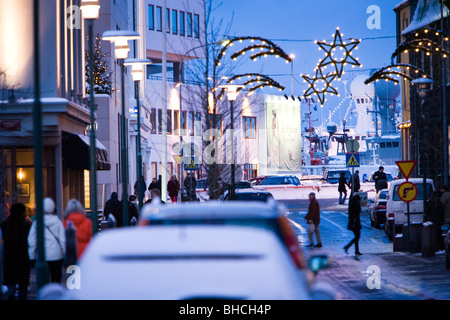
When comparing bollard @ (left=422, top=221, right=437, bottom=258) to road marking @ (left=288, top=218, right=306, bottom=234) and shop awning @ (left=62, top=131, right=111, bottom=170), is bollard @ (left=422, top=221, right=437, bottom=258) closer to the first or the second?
road marking @ (left=288, top=218, right=306, bottom=234)

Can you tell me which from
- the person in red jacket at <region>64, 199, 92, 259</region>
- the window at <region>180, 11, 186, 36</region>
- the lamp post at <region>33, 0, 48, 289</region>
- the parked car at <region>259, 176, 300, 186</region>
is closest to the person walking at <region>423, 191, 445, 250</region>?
the person in red jacket at <region>64, 199, 92, 259</region>

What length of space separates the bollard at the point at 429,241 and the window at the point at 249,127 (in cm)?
6271

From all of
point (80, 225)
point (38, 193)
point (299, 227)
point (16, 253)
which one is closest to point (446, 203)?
point (299, 227)

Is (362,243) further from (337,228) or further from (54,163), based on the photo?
(54,163)

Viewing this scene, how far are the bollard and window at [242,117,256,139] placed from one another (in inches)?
2469

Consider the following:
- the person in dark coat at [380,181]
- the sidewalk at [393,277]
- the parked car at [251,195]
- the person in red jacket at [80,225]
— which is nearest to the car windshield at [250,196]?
the parked car at [251,195]

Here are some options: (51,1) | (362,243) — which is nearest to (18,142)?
(51,1)

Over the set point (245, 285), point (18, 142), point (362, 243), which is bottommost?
point (362, 243)

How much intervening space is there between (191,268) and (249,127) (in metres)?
82.7

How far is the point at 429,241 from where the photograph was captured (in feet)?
76.4

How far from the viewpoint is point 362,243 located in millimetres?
28875

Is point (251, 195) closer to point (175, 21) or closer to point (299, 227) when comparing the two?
point (299, 227)

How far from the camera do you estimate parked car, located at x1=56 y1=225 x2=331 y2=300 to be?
16.2 ft
